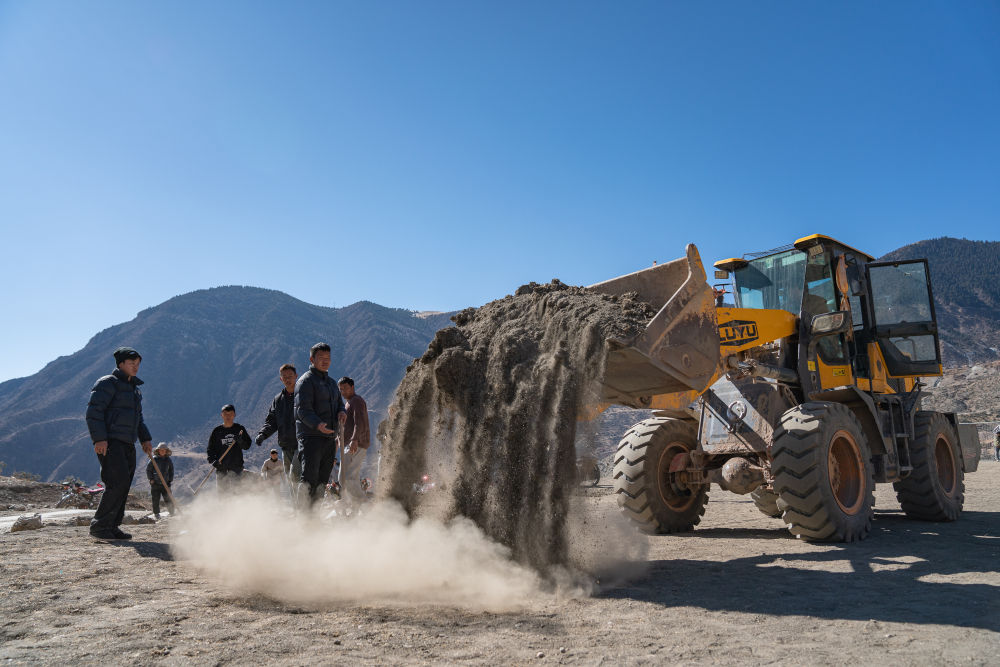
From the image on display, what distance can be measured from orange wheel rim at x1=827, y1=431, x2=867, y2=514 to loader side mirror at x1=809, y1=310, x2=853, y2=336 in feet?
4.46

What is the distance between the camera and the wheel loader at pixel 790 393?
217 inches

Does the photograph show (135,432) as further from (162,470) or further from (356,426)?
(162,470)

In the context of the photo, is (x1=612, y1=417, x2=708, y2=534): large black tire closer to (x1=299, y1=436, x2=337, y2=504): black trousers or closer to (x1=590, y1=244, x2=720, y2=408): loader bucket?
(x1=590, y1=244, x2=720, y2=408): loader bucket

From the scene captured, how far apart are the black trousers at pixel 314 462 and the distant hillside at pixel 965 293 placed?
79.7m

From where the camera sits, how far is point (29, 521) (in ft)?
23.5

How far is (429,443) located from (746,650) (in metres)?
2.92

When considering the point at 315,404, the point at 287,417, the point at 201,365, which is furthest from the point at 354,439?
the point at 201,365

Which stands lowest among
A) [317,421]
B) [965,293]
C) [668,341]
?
[317,421]

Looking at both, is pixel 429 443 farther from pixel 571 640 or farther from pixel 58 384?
pixel 58 384

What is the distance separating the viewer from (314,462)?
20.3ft

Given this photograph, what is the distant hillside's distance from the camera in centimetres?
7462

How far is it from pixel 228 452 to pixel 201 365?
95024 millimetres

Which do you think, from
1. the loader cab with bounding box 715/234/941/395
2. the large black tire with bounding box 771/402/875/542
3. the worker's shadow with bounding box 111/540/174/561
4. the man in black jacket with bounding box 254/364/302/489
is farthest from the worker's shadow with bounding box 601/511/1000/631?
the man in black jacket with bounding box 254/364/302/489

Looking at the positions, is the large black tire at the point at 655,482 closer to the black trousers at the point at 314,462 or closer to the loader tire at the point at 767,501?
the loader tire at the point at 767,501
